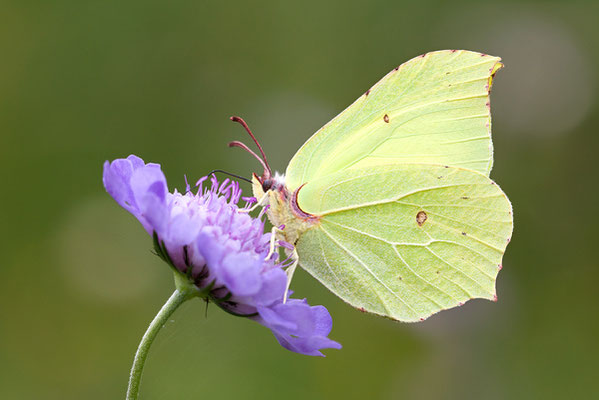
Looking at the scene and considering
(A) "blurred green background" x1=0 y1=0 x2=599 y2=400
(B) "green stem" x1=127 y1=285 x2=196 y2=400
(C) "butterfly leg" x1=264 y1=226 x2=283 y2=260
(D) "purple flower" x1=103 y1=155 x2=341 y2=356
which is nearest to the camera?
(B) "green stem" x1=127 y1=285 x2=196 y2=400

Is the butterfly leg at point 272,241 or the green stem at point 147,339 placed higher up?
the butterfly leg at point 272,241

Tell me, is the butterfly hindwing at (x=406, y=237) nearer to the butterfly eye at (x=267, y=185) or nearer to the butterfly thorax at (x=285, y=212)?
the butterfly thorax at (x=285, y=212)

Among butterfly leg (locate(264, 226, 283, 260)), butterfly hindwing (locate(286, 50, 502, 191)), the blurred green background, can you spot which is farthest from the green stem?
the blurred green background

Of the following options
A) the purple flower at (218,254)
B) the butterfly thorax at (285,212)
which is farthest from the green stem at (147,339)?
the butterfly thorax at (285,212)

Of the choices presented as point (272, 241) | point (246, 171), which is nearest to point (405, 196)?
point (272, 241)

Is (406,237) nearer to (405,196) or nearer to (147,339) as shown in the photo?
(405,196)

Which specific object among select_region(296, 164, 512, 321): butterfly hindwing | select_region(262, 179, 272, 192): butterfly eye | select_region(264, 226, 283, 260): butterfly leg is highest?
select_region(262, 179, 272, 192): butterfly eye

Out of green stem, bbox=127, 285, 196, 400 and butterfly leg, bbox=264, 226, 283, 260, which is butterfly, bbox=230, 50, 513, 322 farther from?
green stem, bbox=127, 285, 196, 400
